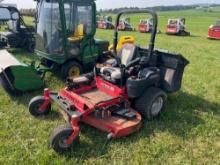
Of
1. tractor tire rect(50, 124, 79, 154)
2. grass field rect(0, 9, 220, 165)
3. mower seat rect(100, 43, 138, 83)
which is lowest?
grass field rect(0, 9, 220, 165)

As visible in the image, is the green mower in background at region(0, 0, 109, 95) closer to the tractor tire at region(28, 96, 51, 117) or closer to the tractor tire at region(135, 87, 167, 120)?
the tractor tire at region(28, 96, 51, 117)

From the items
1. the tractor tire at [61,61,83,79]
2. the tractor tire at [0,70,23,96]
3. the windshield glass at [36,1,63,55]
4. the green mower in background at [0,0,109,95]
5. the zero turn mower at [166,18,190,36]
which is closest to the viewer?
the tractor tire at [0,70,23,96]

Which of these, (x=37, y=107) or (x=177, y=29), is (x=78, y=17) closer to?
(x=37, y=107)

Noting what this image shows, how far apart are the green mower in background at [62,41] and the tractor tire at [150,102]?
237 centimetres

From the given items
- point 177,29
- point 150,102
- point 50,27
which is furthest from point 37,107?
point 177,29

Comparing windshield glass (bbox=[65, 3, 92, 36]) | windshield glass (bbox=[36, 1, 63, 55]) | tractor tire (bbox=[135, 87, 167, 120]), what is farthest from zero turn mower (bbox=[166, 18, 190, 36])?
tractor tire (bbox=[135, 87, 167, 120])

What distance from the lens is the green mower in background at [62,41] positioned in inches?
232

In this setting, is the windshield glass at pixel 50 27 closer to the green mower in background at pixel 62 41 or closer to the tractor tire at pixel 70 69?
the green mower in background at pixel 62 41

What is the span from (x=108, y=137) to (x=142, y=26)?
62.6 ft

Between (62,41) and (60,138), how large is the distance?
3.17 m

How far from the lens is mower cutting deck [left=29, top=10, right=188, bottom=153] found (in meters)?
4.05

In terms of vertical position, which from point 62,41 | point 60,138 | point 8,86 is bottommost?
point 60,138

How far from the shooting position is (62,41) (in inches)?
248

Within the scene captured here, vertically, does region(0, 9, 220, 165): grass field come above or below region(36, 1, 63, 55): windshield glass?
below
